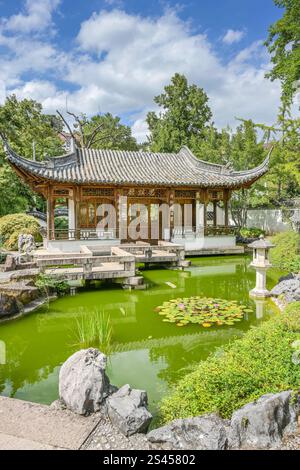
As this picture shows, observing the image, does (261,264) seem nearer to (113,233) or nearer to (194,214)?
(113,233)

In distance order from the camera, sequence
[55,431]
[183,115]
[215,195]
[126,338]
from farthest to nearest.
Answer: [183,115]
[215,195]
[126,338]
[55,431]

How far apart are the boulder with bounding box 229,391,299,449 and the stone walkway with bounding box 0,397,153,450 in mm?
643

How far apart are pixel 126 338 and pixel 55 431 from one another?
2.53m

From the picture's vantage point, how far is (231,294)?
741 cm

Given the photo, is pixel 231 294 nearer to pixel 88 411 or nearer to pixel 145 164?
pixel 88 411

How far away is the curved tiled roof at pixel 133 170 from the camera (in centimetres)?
1184

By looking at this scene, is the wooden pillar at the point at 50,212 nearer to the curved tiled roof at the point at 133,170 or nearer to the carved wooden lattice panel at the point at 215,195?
the curved tiled roof at the point at 133,170

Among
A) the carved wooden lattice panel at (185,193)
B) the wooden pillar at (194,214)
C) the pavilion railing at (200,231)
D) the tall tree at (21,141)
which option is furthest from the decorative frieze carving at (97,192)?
the tall tree at (21,141)

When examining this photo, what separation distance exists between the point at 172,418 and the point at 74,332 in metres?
2.74

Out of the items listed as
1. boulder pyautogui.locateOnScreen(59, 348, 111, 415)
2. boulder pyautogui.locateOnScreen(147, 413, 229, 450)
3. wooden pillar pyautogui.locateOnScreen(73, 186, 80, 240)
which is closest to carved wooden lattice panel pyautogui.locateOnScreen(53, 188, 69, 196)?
wooden pillar pyautogui.locateOnScreen(73, 186, 80, 240)

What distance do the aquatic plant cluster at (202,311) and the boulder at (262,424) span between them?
280cm

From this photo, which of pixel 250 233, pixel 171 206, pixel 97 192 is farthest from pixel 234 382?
pixel 250 233

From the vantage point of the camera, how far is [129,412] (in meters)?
2.49

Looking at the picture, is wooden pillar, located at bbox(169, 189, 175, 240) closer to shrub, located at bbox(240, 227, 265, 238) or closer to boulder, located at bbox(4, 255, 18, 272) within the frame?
shrub, located at bbox(240, 227, 265, 238)
